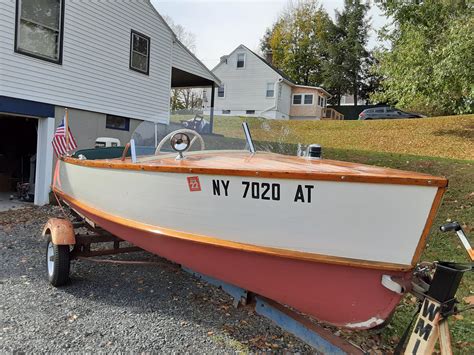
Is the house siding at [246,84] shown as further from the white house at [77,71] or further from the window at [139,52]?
the window at [139,52]

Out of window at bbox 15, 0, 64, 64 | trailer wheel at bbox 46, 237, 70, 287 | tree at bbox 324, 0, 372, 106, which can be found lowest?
trailer wheel at bbox 46, 237, 70, 287

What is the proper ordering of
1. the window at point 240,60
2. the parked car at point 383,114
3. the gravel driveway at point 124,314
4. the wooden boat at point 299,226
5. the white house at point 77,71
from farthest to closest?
1. the window at point 240,60
2. the parked car at point 383,114
3. the white house at point 77,71
4. the gravel driveway at point 124,314
5. the wooden boat at point 299,226

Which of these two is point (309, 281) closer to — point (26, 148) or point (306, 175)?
point (306, 175)

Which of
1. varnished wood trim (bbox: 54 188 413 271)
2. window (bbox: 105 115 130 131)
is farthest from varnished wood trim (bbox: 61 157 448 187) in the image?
window (bbox: 105 115 130 131)

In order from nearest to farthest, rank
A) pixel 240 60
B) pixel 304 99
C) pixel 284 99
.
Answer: pixel 240 60
pixel 284 99
pixel 304 99

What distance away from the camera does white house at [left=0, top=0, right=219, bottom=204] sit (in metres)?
8.76

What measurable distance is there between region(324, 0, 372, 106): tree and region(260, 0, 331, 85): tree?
1319mm

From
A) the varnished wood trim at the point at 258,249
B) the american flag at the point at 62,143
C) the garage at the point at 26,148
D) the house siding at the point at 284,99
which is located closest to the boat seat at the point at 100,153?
the american flag at the point at 62,143

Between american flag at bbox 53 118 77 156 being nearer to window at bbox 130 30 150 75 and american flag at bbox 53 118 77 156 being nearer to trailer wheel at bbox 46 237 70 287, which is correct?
trailer wheel at bbox 46 237 70 287

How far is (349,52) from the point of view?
3916 centimetres

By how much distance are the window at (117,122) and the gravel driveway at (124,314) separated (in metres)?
6.46

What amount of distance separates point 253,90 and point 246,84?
82 cm

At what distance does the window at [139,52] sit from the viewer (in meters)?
11.8

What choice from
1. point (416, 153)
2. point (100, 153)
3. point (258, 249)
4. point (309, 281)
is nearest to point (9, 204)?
point (100, 153)
